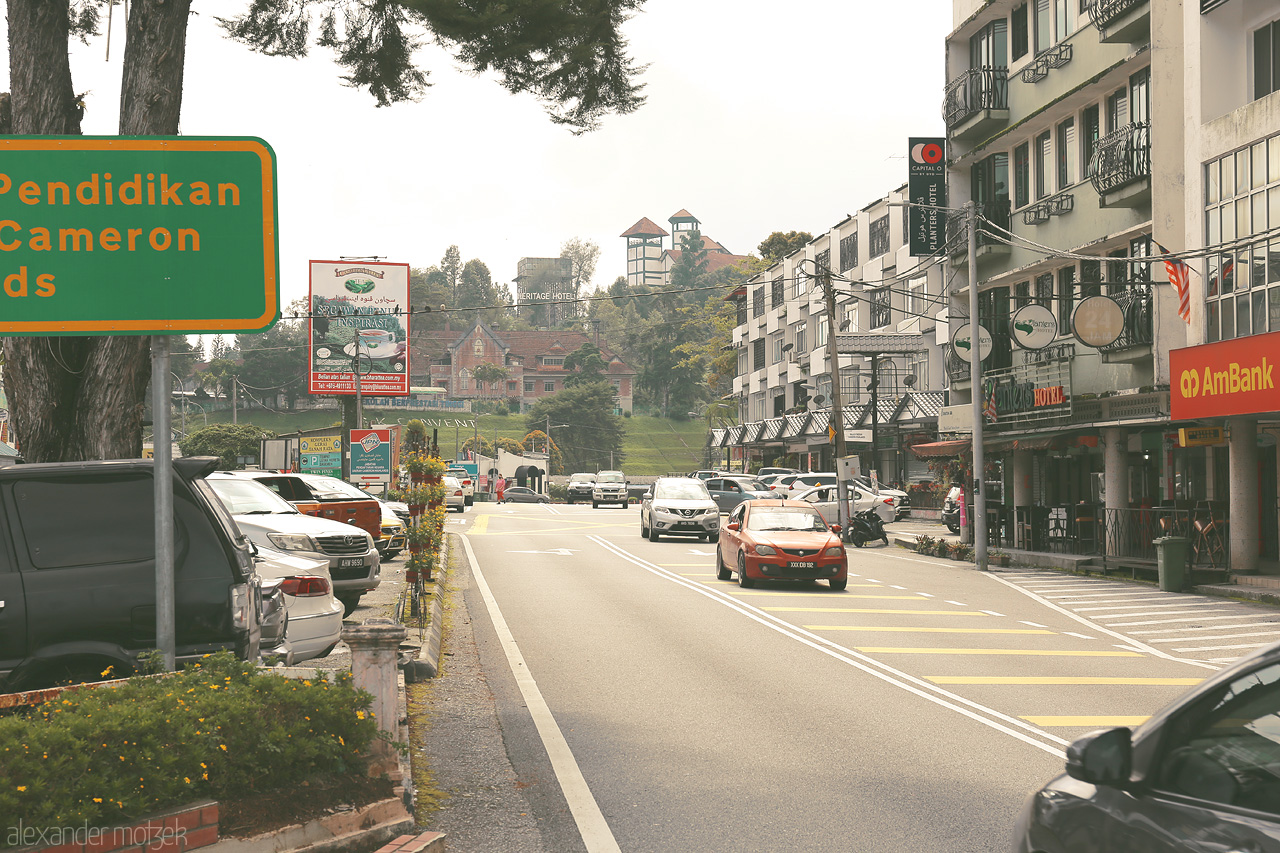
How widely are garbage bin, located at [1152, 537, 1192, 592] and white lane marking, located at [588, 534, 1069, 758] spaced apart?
8434mm

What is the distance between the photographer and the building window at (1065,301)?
97.3 ft

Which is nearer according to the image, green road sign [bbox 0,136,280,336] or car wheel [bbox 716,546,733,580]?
green road sign [bbox 0,136,280,336]

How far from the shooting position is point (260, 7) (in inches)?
416

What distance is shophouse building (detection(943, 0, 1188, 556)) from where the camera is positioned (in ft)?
82.0

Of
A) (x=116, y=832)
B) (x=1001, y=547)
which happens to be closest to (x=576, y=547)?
(x=1001, y=547)

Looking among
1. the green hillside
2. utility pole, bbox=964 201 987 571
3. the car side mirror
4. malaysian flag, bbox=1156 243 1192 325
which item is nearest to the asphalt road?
the car side mirror

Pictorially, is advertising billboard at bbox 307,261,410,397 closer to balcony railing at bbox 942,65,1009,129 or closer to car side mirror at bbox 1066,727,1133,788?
balcony railing at bbox 942,65,1009,129

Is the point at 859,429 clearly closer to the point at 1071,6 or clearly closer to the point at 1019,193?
the point at 1019,193

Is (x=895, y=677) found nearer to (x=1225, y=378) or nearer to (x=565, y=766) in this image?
(x=565, y=766)

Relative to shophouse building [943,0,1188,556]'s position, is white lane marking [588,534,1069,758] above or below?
below

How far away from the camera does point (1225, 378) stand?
68.0 feet

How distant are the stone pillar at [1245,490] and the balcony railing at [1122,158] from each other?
248 inches

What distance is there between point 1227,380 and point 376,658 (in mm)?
18458

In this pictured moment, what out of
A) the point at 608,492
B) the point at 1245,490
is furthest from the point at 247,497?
the point at 608,492
